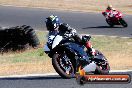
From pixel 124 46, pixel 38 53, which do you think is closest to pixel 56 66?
pixel 38 53

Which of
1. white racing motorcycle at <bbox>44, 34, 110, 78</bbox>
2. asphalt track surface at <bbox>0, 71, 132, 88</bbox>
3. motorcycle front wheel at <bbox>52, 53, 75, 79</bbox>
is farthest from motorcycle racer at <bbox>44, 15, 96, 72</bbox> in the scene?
asphalt track surface at <bbox>0, 71, 132, 88</bbox>

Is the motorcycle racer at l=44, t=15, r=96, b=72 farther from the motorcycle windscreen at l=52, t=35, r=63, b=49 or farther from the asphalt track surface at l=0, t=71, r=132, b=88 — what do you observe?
the asphalt track surface at l=0, t=71, r=132, b=88

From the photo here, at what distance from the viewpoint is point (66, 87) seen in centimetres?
980

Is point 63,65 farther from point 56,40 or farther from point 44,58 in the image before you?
point 44,58

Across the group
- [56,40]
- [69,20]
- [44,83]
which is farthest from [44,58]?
[69,20]

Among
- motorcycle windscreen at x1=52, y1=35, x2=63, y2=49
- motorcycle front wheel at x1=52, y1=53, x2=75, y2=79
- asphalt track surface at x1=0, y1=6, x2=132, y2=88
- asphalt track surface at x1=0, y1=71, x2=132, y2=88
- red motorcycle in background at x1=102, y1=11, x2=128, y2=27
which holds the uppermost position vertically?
motorcycle windscreen at x1=52, y1=35, x2=63, y2=49

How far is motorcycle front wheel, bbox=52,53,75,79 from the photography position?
10961mm

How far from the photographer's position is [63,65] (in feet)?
36.4

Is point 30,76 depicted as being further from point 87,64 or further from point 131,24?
point 131,24

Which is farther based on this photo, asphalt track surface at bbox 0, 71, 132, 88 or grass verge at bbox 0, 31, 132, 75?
grass verge at bbox 0, 31, 132, 75

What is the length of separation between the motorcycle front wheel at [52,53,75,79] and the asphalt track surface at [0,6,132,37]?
1391 cm

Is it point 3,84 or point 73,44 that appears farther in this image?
point 73,44

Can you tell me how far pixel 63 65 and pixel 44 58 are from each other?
5766mm

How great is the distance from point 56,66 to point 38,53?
8.10 metres
